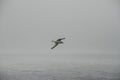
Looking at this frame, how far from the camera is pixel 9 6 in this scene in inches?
158

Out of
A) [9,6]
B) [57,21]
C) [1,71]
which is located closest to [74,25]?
[57,21]

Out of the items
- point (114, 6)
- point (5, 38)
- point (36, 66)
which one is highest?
point (114, 6)

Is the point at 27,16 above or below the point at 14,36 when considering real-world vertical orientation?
above

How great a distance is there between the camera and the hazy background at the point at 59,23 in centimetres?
397

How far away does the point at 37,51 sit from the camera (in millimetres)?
3965

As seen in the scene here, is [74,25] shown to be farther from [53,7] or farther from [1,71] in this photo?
[1,71]

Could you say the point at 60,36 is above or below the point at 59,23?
below

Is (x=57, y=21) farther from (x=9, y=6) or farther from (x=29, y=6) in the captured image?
(x=9, y=6)

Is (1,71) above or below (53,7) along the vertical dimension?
below

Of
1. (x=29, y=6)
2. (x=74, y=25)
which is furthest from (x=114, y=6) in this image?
(x=29, y=6)

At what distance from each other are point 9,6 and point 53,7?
0.71 metres

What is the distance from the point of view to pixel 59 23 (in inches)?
157

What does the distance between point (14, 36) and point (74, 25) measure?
3.20 feet

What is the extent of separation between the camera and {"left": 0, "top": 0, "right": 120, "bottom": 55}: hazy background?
3.97 metres
